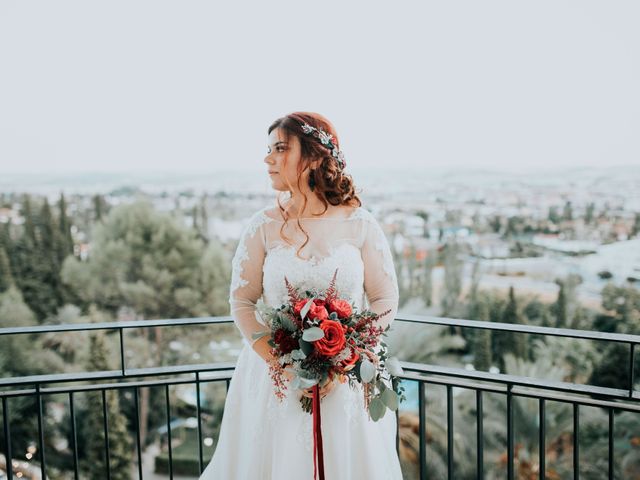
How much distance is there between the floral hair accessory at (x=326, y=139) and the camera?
6.41 feet

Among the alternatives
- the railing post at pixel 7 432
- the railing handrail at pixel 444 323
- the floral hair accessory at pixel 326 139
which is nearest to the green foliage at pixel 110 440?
the railing post at pixel 7 432

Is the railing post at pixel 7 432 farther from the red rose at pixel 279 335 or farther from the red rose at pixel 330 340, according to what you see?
the red rose at pixel 330 340

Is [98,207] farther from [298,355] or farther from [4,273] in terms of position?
[298,355]

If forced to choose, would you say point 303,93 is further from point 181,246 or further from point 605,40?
point 605,40

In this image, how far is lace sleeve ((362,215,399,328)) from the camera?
1.99 m

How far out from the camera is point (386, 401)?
1.64 meters

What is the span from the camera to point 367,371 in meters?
1.58

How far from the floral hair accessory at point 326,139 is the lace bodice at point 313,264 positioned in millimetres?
193

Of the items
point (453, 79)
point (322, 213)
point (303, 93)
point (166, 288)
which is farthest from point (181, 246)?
point (322, 213)

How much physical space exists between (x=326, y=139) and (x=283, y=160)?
6.3 inches

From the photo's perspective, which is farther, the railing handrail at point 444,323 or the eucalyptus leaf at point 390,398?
the railing handrail at point 444,323

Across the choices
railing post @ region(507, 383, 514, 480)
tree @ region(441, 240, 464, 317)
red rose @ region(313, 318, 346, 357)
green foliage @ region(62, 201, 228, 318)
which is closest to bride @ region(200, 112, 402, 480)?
red rose @ region(313, 318, 346, 357)

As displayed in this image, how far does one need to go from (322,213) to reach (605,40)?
10481 millimetres

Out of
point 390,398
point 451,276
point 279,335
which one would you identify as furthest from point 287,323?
point 451,276
